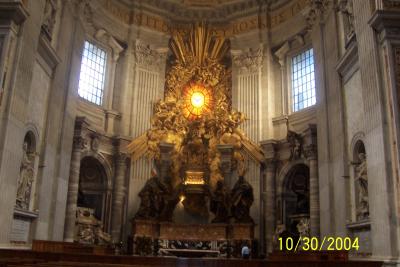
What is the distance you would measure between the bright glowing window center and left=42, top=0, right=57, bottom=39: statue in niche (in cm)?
690

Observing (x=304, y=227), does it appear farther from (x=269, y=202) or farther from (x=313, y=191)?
(x=269, y=202)

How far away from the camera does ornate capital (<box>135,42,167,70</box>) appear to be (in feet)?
58.5

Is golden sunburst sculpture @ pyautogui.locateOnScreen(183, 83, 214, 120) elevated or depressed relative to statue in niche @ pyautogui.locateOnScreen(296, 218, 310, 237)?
elevated

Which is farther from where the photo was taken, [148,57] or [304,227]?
[148,57]

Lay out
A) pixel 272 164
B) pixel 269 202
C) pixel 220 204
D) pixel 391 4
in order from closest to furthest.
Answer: pixel 391 4, pixel 220 204, pixel 269 202, pixel 272 164

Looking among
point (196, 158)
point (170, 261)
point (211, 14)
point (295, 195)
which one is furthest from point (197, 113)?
point (170, 261)

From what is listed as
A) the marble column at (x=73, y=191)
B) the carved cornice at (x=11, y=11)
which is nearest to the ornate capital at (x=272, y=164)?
the marble column at (x=73, y=191)

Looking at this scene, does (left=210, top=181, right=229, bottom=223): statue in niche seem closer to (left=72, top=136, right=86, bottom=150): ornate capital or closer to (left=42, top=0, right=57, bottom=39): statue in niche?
(left=72, top=136, right=86, bottom=150): ornate capital

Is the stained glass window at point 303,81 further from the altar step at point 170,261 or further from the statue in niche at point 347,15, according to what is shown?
the altar step at point 170,261

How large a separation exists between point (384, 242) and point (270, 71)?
10.3 meters

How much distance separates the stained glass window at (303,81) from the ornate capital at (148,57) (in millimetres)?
5331


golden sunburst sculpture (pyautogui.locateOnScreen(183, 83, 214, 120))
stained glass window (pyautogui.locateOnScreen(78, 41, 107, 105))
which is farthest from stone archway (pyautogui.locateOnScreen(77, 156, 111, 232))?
golden sunburst sculpture (pyautogui.locateOnScreen(183, 83, 214, 120))

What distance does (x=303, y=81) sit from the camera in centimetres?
1652

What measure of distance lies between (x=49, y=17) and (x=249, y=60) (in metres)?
8.38
